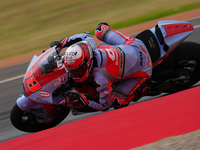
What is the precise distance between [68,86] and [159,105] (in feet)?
4.29

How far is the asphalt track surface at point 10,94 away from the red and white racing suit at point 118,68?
2.93 ft

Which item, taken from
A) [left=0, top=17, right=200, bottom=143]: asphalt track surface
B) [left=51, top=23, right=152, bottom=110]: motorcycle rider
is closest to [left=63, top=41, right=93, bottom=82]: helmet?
[left=51, top=23, right=152, bottom=110]: motorcycle rider

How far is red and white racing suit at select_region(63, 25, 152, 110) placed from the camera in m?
3.36

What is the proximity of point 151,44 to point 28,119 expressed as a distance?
6.99 feet

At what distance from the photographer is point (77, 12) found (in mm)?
12844

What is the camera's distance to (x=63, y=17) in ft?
41.2

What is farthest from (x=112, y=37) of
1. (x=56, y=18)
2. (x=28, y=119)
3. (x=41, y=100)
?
(x=56, y=18)

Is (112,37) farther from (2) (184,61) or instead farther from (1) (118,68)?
(2) (184,61)

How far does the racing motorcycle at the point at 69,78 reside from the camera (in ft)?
11.0

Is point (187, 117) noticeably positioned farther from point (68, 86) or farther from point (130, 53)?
point (68, 86)

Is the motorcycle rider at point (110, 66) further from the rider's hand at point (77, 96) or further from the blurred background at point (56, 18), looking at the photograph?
the blurred background at point (56, 18)

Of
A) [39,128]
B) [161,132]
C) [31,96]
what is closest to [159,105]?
[161,132]

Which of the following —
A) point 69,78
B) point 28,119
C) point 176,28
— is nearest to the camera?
point 69,78

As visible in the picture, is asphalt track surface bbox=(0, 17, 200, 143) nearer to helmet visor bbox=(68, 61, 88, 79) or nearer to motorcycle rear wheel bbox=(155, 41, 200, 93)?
motorcycle rear wheel bbox=(155, 41, 200, 93)
